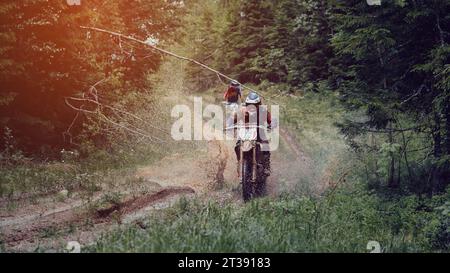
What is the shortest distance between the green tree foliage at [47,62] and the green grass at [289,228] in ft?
19.4

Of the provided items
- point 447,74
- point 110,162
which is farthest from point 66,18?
point 447,74

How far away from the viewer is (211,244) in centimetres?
673

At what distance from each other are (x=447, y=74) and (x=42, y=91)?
10362 mm

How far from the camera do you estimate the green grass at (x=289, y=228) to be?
22.3 ft

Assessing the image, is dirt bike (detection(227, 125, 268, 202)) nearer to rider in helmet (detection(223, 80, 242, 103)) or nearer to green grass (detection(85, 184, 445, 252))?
green grass (detection(85, 184, 445, 252))

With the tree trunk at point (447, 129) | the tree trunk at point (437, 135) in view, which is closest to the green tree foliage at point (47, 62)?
the tree trunk at point (437, 135)

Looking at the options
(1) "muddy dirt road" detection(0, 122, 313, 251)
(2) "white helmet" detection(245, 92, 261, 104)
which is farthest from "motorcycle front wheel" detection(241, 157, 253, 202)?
(2) "white helmet" detection(245, 92, 261, 104)

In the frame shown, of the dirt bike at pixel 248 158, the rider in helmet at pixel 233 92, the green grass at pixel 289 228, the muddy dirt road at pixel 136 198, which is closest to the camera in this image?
the green grass at pixel 289 228

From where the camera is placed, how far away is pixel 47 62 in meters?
13.3

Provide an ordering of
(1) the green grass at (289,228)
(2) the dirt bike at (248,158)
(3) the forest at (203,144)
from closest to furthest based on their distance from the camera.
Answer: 1. (1) the green grass at (289,228)
2. (3) the forest at (203,144)
3. (2) the dirt bike at (248,158)

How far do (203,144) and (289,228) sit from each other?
32.9 feet

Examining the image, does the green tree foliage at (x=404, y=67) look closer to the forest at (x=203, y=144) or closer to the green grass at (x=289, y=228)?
the forest at (x=203, y=144)

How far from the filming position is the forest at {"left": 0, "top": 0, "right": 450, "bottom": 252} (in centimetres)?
843

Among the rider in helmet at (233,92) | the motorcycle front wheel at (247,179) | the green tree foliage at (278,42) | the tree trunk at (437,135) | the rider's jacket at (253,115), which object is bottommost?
the motorcycle front wheel at (247,179)
